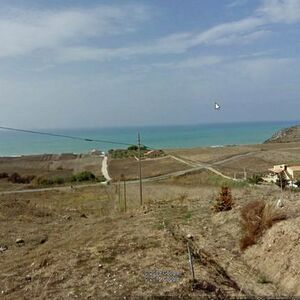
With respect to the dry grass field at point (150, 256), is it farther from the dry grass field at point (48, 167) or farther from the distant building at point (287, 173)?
the dry grass field at point (48, 167)

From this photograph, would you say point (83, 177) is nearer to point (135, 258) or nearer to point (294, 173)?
Result: point (294, 173)

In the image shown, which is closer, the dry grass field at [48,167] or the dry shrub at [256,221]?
the dry shrub at [256,221]

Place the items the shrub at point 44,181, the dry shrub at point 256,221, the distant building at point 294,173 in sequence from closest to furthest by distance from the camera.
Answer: the dry shrub at point 256,221 < the distant building at point 294,173 < the shrub at point 44,181

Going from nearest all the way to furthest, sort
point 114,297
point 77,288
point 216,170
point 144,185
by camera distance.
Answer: point 114,297 → point 77,288 → point 144,185 → point 216,170

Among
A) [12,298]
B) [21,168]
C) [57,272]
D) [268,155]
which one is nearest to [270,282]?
[57,272]

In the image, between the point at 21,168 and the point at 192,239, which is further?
the point at 21,168

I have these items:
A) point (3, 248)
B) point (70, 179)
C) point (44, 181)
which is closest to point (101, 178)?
point (70, 179)

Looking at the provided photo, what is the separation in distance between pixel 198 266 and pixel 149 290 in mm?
1928

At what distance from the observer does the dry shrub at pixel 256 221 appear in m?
12.0

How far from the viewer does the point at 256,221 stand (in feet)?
40.3

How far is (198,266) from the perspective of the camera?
10.2 metres

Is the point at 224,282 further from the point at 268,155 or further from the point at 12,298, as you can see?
the point at 268,155

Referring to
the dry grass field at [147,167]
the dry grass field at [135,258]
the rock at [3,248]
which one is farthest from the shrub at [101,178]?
the rock at [3,248]

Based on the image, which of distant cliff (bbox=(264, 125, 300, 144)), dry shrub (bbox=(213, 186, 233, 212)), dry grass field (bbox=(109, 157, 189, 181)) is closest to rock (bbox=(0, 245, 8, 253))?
dry shrub (bbox=(213, 186, 233, 212))
